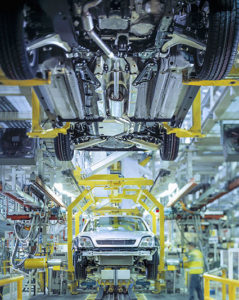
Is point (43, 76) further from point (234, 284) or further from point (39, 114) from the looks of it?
point (234, 284)

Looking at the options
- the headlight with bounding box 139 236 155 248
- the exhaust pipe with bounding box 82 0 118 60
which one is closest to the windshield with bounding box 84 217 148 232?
the headlight with bounding box 139 236 155 248

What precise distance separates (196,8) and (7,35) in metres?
1.98

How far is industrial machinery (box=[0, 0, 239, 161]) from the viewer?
3.88m

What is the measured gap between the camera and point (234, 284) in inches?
234

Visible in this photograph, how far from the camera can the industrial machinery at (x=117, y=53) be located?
153 inches

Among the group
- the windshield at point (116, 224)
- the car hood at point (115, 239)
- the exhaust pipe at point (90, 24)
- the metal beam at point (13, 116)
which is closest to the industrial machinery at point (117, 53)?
the exhaust pipe at point (90, 24)

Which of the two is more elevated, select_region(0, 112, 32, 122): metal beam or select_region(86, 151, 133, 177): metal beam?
select_region(0, 112, 32, 122): metal beam

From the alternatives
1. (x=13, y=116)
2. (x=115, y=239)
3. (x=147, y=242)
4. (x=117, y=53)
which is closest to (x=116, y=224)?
(x=115, y=239)

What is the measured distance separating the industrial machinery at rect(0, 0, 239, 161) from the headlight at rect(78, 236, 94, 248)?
258cm

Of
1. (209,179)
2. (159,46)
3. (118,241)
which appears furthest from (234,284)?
(209,179)

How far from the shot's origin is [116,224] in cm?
978

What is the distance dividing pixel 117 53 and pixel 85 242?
459 centimetres

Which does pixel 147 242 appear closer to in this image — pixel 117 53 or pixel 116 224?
pixel 116 224

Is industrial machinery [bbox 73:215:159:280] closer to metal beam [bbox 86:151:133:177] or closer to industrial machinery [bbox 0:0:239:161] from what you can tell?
metal beam [bbox 86:151:133:177]
